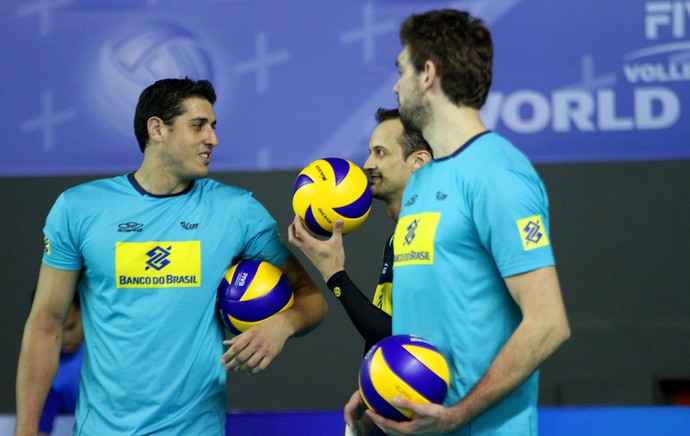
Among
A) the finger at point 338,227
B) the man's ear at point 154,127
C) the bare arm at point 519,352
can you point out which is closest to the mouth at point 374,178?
the finger at point 338,227

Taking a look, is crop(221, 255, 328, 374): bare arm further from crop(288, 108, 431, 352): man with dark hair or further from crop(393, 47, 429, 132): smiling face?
crop(393, 47, 429, 132): smiling face

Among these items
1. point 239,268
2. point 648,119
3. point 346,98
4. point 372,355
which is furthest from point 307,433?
point 648,119

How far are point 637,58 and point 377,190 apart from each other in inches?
106

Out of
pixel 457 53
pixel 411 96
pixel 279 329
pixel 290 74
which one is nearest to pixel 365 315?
pixel 279 329

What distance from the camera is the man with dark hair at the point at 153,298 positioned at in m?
3.24

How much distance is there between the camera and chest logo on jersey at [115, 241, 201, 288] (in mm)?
3283

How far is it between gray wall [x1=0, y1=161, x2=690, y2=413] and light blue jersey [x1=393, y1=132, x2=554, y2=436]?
3606mm

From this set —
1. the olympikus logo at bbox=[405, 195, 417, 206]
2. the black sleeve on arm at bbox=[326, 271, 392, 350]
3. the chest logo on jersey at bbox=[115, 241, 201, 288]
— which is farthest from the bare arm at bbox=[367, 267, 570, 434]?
the chest logo on jersey at bbox=[115, 241, 201, 288]

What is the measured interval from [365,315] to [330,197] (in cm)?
43

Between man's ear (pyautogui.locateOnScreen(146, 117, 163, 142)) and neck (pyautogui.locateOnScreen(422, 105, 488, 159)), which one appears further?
man's ear (pyautogui.locateOnScreen(146, 117, 163, 142))

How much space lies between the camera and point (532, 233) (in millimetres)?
2410

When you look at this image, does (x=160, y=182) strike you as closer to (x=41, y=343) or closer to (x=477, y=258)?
(x=41, y=343)

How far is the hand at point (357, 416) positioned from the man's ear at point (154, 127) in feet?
3.98

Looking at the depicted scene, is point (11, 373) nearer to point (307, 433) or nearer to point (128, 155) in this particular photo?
point (128, 155)
